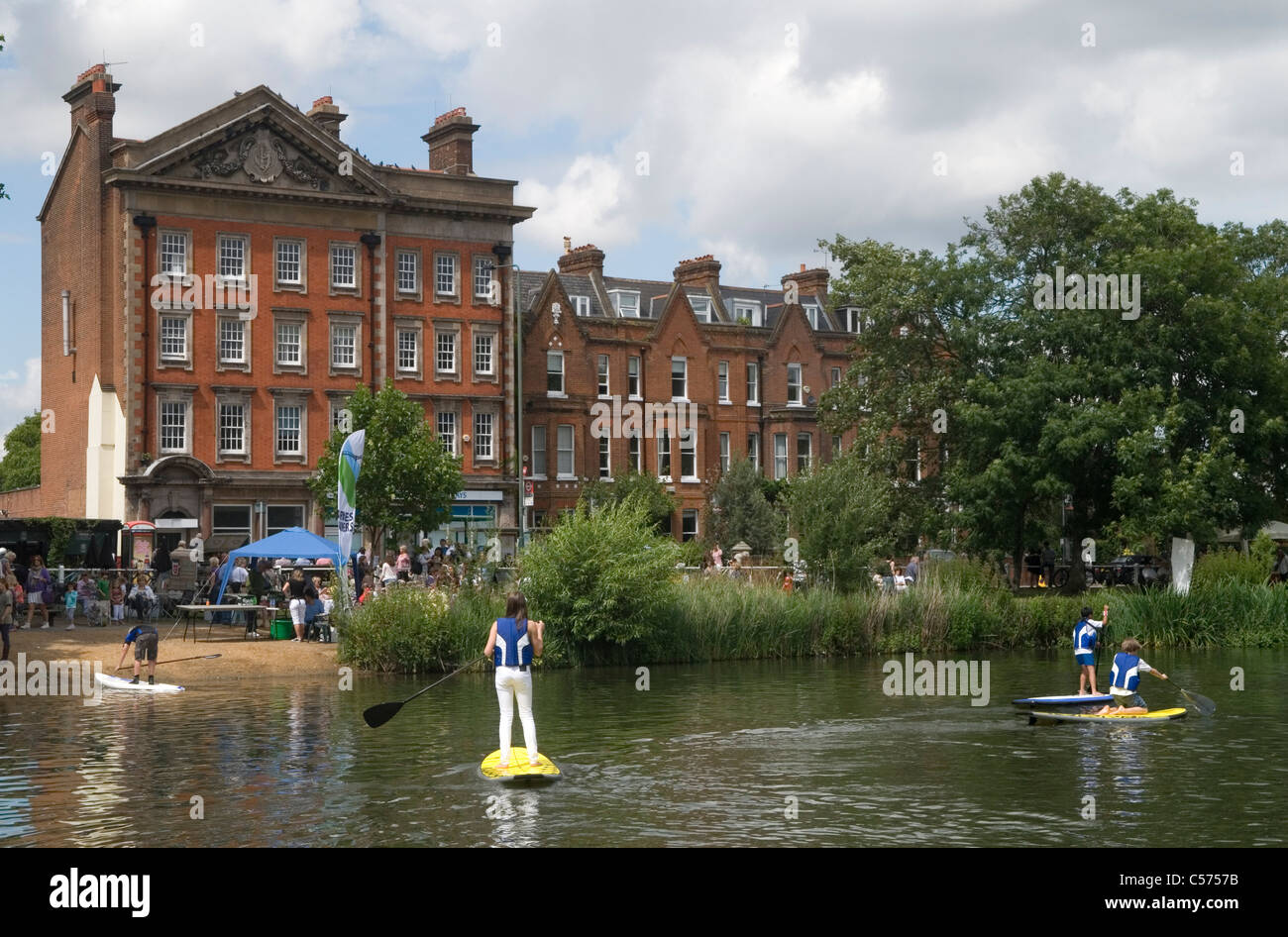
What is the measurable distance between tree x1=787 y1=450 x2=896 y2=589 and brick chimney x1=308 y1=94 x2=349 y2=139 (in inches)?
1235

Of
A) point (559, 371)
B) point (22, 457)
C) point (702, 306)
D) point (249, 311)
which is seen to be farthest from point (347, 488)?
point (22, 457)

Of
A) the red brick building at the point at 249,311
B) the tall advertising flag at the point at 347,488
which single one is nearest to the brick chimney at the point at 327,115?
the red brick building at the point at 249,311

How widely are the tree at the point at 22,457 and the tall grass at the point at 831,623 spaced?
67.2 meters

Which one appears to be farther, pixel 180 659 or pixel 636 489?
pixel 636 489

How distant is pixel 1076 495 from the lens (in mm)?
51125

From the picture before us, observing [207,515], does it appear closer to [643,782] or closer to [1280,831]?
[643,782]

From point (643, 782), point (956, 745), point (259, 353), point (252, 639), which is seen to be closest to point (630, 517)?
point (252, 639)

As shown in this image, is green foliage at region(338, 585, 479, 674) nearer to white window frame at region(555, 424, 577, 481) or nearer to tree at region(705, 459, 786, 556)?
tree at region(705, 459, 786, 556)

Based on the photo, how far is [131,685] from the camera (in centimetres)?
3134

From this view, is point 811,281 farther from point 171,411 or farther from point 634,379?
point 171,411

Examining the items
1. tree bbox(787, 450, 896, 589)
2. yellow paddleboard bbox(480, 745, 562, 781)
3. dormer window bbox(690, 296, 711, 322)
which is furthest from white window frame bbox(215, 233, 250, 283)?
yellow paddleboard bbox(480, 745, 562, 781)

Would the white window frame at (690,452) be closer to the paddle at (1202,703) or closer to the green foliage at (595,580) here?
the green foliage at (595,580)

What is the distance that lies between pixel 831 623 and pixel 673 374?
3668 centimetres

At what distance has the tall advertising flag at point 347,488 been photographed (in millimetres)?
35812
